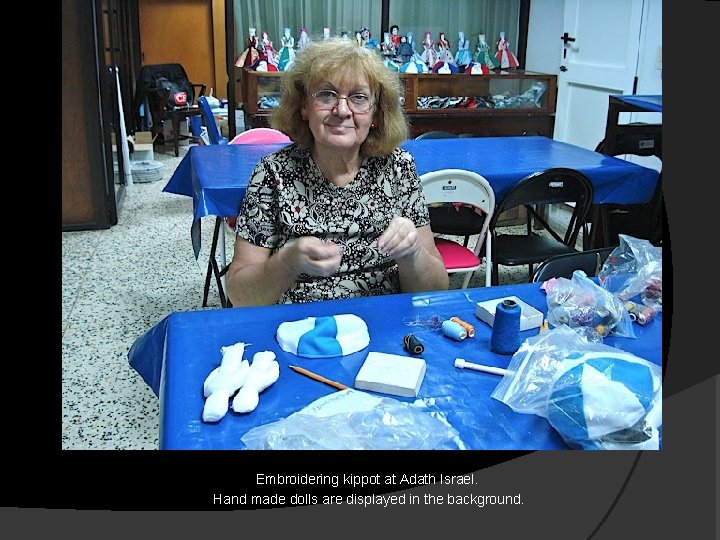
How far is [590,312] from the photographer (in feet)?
3.37

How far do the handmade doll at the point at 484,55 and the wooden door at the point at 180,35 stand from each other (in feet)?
11.6

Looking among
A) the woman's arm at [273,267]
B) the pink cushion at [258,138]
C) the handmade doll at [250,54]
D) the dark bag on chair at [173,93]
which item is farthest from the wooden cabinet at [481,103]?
the woman's arm at [273,267]

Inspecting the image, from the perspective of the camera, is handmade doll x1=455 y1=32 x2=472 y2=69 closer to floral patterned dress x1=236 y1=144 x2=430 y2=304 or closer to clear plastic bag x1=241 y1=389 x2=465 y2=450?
floral patterned dress x1=236 y1=144 x2=430 y2=304

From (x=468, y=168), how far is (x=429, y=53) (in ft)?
8.92

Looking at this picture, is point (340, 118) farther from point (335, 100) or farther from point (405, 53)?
point (405, 53)

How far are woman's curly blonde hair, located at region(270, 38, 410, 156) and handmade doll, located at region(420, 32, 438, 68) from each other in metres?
3.60

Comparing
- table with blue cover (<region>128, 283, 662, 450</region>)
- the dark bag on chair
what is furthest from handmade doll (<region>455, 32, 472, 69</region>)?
table with blue cover (<region>128, 283, 662, 450</region>)

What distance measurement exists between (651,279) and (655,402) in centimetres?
44

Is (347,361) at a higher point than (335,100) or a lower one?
lower

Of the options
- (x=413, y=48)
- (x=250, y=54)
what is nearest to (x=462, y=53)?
(x=413, y=48)

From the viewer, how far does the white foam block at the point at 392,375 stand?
2.80 feet

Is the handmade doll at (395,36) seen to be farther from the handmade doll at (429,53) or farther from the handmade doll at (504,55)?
the handmade doll at (504,55)
